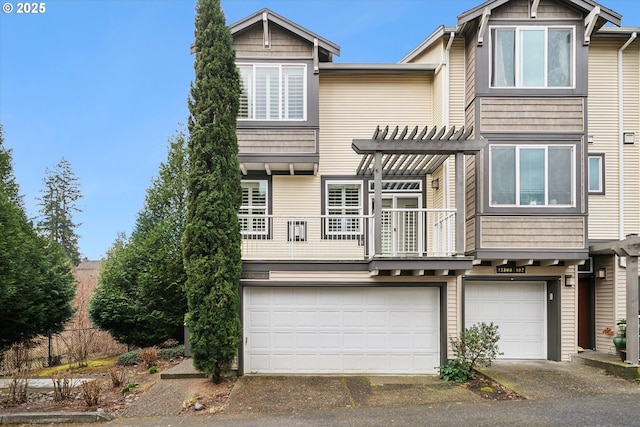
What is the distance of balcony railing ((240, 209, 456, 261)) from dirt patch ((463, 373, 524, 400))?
8.52ft

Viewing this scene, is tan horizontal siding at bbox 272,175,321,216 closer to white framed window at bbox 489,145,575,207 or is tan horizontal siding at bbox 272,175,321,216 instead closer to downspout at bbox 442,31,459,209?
downspout at bbox 442,31,459,209

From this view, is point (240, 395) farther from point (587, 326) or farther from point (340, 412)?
point (587, 326)

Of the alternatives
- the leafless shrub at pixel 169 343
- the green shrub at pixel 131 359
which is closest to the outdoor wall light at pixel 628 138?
the leafless shrub at pixel 169 343

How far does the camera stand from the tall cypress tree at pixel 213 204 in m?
8.37

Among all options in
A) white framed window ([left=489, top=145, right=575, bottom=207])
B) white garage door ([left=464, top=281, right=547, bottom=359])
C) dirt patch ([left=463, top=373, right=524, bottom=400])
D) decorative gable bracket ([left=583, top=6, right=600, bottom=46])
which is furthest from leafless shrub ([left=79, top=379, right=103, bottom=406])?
decorative gable bracket ([left=583, top=6, right=600, bottom=46])

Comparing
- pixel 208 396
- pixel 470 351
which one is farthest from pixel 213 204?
pixel 470 351

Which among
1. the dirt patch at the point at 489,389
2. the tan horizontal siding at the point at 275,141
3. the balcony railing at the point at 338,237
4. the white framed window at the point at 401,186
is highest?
the tan horizontal siding at the point at 275,141

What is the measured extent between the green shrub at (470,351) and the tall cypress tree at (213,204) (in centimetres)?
433

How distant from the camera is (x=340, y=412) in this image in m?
7.22

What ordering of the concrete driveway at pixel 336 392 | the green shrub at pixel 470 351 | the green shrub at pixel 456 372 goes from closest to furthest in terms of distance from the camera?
the concrete driveway at pixel 336 392, the green shrub at pixel 470 351, the green shrub at pixel 456 372

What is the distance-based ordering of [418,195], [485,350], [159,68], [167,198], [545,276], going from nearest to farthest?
1. [485,350]
2. [545,276]
3. [418,195]
4. [167,198]
5. [159,68]

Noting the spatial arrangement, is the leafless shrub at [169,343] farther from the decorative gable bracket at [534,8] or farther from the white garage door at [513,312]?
the decorative gable bracket at [534,8]

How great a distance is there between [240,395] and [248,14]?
8353 mm

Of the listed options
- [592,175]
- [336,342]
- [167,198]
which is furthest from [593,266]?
[167,198]
